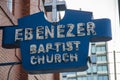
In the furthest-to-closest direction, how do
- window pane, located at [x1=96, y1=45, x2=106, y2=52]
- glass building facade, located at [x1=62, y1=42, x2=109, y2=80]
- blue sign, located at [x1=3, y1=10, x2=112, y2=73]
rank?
window pane, located at [x1=96, y1=45, x2=106, y2=52] → glass building facade, located at [x1=62, y1=42, x2=109, y2=80] → blue sign, located at [x1=3, y1=10, x2=112, y2=73]

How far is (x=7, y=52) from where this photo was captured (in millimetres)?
11180

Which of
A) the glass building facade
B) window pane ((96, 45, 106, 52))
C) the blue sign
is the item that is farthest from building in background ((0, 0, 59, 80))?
window pane ((96, 45, 106, 52))

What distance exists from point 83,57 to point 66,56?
1.35ft

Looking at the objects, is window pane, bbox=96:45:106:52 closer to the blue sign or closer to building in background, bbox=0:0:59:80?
building in background, bbox=0:0:59:80

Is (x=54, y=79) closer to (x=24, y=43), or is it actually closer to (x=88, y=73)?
(x=24, y=43)

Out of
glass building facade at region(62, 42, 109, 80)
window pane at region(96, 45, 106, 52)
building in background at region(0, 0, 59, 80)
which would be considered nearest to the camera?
building in background at region(0, 0, 59, 80)

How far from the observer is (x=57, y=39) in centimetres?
945

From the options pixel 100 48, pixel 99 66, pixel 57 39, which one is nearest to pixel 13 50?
pixel 57 39

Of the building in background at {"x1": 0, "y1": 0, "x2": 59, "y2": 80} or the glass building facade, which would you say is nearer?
the building in background at {"x1": 0, "y1": 0, "x2": 59, "y2": 80}

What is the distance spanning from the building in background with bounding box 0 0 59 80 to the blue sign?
460 millimetres

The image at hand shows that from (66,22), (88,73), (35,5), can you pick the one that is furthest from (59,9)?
(88,73)

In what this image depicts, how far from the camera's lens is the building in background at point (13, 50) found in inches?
415

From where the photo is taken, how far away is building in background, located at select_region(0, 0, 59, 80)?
1054 centimetres

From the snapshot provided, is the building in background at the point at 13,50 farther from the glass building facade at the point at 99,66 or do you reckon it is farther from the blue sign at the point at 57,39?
the glass building facade at the point at 99,66
